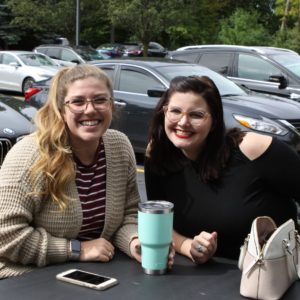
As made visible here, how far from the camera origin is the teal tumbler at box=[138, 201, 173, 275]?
6.32 feet

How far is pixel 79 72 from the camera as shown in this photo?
7.54ft

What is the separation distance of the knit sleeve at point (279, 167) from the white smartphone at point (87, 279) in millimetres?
752

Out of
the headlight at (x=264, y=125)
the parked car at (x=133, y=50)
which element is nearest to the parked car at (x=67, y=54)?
the parked car at (x=133, y=50)

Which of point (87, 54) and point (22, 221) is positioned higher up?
point (22, 221)

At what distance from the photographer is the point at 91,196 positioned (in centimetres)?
233

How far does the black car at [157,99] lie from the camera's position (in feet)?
23.0

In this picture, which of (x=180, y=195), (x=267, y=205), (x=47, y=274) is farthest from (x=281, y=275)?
(x=47, y=274)

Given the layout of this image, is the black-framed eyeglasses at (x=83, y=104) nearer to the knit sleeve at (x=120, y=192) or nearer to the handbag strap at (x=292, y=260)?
the knit sleeve at (x=120, y=192)

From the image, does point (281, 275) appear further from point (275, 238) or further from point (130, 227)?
point (130, 227)

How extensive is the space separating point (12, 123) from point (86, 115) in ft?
10.5

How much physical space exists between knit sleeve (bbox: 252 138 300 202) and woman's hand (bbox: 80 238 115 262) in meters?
0.66

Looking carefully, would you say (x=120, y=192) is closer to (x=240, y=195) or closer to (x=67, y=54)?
(x=240, y=195)

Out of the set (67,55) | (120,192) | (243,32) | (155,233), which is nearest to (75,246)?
(120,192)

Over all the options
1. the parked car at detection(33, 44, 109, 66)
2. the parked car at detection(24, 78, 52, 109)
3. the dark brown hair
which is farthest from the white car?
the dark brown hair
